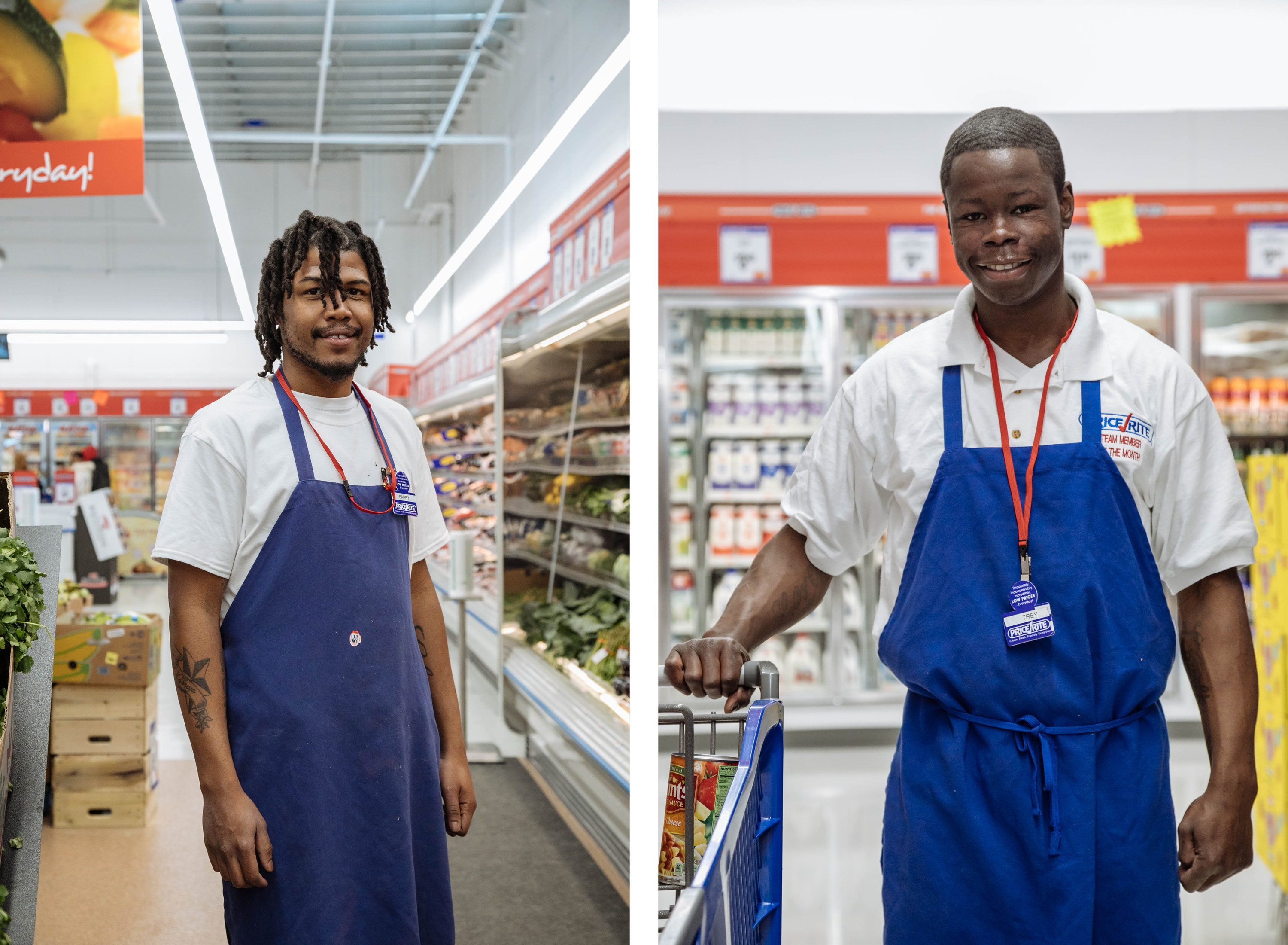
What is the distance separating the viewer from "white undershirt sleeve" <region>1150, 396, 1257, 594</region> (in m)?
1.67

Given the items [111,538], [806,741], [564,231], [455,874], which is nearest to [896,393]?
[564,231]

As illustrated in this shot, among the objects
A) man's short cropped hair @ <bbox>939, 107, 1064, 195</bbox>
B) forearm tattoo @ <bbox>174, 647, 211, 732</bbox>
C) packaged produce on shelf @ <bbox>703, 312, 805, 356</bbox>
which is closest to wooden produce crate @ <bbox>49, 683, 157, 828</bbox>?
forearm tattoo @ <bbox>174, 647, 211, 732</bbox>

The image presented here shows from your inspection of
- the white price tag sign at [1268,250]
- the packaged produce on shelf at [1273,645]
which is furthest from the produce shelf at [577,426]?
the white price tag sign at [1268,250]

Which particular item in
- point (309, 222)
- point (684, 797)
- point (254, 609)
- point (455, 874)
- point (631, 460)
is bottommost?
point (455, 874)

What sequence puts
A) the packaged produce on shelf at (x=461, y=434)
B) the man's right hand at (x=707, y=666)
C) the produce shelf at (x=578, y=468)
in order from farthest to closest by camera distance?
1. the produce shelf at (x=578, y=468)
2. the packaged produce on shelf at (x=461, y=434)
3. the man's right hand at (x=707, y=666)

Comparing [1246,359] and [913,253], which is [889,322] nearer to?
[913,253]

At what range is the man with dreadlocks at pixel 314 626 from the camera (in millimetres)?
1961

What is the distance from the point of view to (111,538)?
93.3 inches

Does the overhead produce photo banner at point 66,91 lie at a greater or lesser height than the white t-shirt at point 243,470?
greater

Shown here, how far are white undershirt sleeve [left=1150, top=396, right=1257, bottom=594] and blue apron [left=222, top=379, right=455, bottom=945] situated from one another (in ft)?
4.74

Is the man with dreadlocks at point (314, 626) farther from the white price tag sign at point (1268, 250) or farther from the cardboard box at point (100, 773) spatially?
the white price tag sign at point (1268, 250)

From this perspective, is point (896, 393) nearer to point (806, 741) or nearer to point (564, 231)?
point (564, 231)

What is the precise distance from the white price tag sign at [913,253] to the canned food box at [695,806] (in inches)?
182

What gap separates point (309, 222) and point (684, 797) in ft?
4.81
